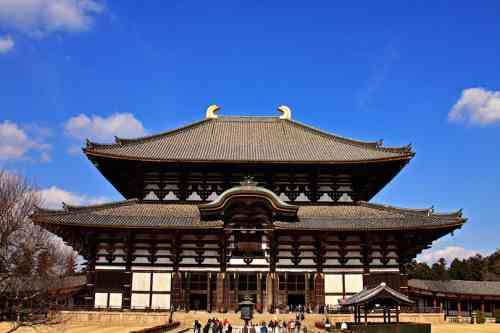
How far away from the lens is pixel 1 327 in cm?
A: 3341

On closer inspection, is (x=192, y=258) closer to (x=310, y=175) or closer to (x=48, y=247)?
(x=310, y=175)

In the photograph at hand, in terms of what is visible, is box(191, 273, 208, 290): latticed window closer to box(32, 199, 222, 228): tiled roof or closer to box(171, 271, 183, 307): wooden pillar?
box(171, 271, 183, 307): wooden pillar

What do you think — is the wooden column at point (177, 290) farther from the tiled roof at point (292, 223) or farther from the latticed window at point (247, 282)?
the latticed window at point (247, 282)

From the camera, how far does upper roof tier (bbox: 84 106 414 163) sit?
139ft

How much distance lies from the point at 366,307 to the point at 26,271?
17778 millimetres

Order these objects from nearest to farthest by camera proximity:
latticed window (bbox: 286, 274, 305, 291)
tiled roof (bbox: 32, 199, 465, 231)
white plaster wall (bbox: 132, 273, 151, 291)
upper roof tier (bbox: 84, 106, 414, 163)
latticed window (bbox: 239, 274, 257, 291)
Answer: tiled roof (bbox: 32, 199, 465, 231) < white plaster wall (bbox: 132, 273, 151, 291) < latticed window (bbox: 239, 274, 257, 291) < latticed window (bbox: 286, 274, 305, 291) < upper roof tier (bbox: 84, 106, 414, 163)

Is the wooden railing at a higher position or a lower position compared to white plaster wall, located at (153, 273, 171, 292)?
lower

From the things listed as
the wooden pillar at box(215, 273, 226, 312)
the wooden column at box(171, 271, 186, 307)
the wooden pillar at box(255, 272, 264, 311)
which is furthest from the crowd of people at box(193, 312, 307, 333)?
the wooden column at box(171, 271, 186, 307)

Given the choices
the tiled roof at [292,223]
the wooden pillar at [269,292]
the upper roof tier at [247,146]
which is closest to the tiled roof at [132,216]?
the tiled roof at [292,223]

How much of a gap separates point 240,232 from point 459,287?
2793cm

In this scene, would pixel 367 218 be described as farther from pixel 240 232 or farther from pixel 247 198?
pixel 240 232

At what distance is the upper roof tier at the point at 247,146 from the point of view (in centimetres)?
4250

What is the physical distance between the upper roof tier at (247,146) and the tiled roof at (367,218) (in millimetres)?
3978

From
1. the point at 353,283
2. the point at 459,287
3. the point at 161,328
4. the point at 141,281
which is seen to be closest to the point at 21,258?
the point at 161,328
